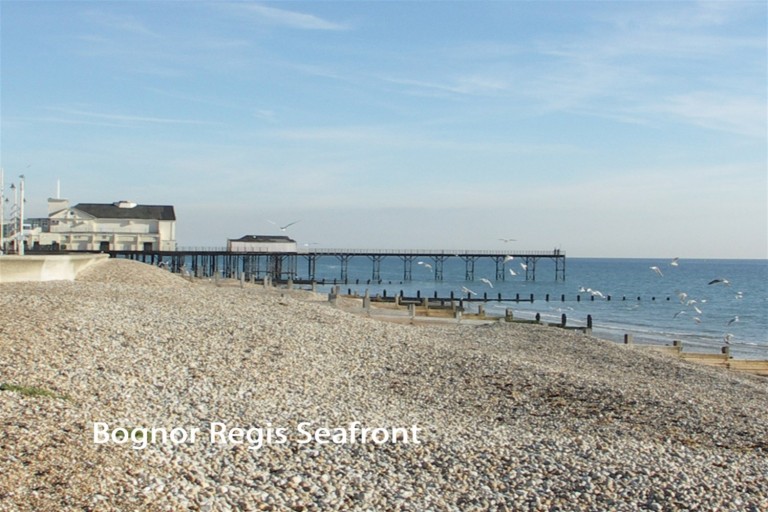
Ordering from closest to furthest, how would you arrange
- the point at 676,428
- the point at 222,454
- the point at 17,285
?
the point at 222,454
the point at 676,428
the point at 17,285

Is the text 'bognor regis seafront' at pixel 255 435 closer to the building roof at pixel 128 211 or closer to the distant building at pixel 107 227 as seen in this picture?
the distant building at pixel 107 227

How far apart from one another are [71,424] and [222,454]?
1862 mm

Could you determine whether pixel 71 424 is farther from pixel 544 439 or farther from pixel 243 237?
pixel 243 237

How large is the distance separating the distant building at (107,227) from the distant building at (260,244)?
25.1ft

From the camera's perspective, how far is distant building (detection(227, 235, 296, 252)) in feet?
249

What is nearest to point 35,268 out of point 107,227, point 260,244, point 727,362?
point 727,362

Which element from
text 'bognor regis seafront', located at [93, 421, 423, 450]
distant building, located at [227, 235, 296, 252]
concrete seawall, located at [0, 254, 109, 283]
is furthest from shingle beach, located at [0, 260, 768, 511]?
distant building, located at [227, 235, 296, 252]

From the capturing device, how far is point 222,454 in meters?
9.48

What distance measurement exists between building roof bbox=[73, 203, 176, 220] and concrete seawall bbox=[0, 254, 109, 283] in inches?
1645

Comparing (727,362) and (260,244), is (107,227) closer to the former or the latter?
(260,244)

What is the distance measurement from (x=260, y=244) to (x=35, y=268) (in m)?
53.8

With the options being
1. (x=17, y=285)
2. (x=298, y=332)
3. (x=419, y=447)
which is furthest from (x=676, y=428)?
(x=17, y=285)

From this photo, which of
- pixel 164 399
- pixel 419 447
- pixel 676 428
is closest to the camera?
pixel 419 447

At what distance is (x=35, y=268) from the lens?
2353 cm
